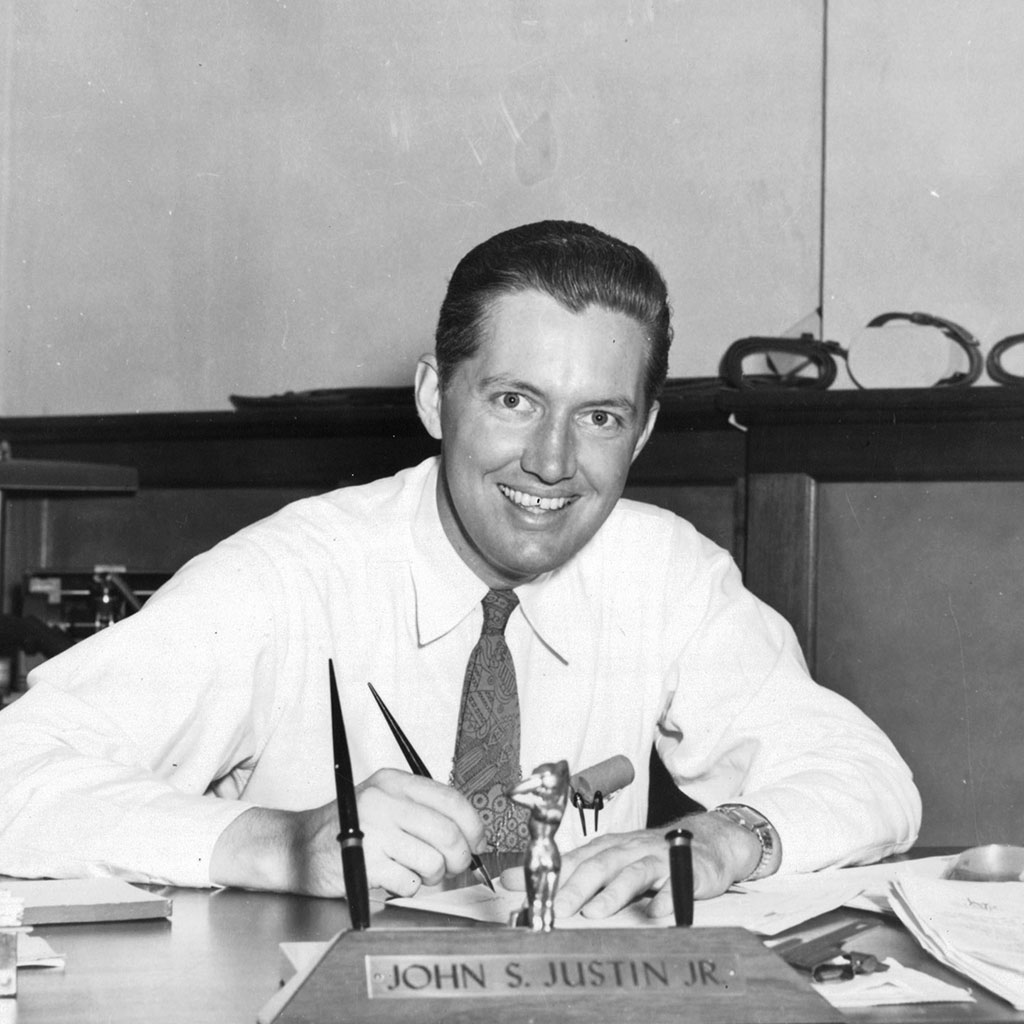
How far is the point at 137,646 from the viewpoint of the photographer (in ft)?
6.01

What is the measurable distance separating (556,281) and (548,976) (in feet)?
4.19

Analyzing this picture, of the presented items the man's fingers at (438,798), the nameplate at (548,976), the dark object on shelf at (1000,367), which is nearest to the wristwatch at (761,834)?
the man's fingers at (438,798)

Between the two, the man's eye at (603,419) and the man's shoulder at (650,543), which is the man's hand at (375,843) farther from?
the man's shoulder at (650,543)

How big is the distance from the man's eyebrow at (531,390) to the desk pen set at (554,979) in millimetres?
1151

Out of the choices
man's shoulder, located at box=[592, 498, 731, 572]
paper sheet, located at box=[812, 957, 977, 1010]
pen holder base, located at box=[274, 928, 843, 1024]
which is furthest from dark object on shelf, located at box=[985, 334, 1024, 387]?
pen holder base, located at box=[274, 928, 843, 1024]

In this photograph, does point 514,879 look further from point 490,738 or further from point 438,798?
point 490,738

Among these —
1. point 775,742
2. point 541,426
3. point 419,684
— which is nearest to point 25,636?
point 419,684

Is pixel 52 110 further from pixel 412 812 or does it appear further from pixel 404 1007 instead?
pixel 404 1007

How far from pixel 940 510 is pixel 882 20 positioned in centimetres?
130

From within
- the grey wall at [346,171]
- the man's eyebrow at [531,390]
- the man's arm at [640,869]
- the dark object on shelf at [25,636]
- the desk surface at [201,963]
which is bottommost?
the desk surface at [201,963]

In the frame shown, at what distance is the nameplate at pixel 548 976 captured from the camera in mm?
837

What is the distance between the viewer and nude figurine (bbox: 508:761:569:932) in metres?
0.95

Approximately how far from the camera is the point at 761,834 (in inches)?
62.6

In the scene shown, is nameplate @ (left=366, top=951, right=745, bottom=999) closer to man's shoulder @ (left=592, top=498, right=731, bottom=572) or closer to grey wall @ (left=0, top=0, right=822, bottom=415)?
man's shoulder @ (left=592, top=498, right=731, bottom=572)
